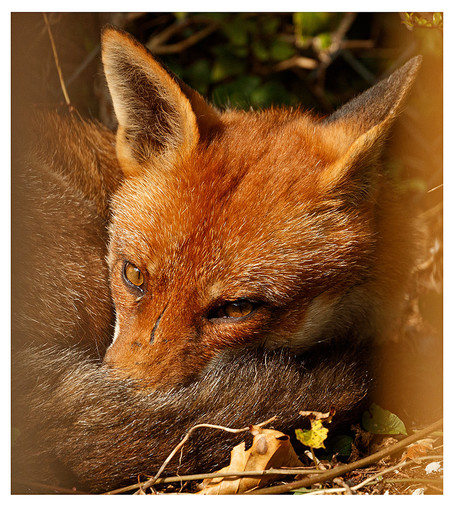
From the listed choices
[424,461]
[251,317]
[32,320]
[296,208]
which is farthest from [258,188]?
[424,461]

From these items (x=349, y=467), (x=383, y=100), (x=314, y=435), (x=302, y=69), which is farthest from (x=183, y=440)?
(x=302, y=69)

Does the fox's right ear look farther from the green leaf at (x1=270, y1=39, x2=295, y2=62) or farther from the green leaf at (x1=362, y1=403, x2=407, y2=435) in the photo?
the green leaf at (x1=362, y1=403, x2=407, y2=435)

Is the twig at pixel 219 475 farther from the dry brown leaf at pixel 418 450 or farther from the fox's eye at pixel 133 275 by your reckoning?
the fox's eye at pixel 133 275

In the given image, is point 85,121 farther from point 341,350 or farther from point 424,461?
point 424,461

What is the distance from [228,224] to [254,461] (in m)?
0.80

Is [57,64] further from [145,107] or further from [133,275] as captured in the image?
[133,275]

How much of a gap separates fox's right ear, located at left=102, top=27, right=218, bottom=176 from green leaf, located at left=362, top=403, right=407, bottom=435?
1245mm

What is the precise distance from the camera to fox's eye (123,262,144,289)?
80.4 inches

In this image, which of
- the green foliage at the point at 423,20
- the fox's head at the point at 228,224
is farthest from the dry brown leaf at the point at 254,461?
the green foliage at the point at 423,20

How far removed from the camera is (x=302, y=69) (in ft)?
9.98

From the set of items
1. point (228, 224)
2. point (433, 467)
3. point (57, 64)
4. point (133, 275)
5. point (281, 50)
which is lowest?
point (433, 467)

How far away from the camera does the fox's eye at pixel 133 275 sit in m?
2.04

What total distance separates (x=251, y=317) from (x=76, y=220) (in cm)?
88

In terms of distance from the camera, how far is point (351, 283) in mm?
2158
